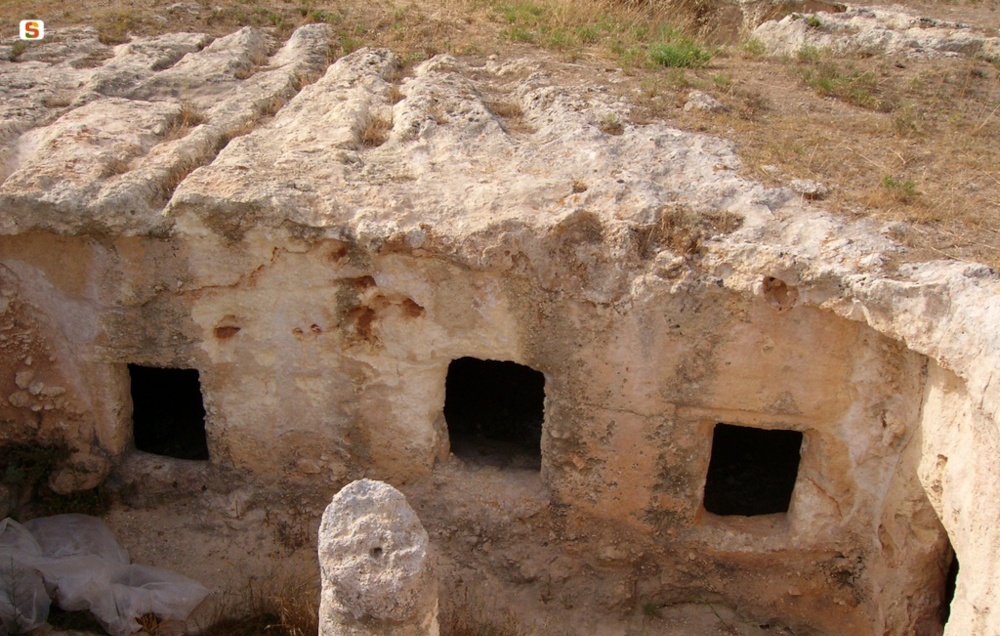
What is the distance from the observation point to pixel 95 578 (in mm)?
5566

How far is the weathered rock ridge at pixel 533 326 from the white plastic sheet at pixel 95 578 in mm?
435

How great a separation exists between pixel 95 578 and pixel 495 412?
308 cm

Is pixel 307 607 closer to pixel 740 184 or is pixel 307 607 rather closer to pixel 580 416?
pixel 580 416

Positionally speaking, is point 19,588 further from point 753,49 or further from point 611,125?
point 753,49

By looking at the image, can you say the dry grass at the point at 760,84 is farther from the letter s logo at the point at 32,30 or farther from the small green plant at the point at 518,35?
the letter s logo at the point at 32,30

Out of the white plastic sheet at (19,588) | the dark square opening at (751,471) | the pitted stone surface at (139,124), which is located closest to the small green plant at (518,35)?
the pitted stone surface at (139,124)

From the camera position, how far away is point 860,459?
502cm

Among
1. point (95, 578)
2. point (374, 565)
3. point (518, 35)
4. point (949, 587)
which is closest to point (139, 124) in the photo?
point (95, 578)

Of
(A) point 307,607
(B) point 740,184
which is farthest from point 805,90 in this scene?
(A) point 307,607

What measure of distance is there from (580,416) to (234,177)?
253 centimetres

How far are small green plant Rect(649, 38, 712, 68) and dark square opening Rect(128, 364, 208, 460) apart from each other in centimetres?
455

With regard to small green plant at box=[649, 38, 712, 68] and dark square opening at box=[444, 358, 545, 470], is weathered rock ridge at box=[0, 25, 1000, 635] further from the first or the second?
small green plant at box=[649, 38, 712, 68]

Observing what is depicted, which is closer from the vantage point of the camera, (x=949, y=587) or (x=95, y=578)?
(x=949, y=587)

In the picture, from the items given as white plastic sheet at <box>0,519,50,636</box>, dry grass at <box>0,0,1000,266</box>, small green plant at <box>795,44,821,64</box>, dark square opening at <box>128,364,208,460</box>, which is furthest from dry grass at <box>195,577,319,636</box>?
small green plant at <box>795,44,821,64</box>
